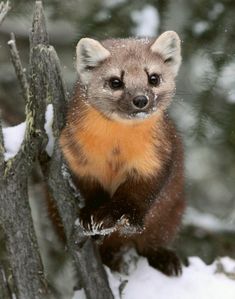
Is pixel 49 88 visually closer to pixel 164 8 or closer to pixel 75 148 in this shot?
pixel 75 148

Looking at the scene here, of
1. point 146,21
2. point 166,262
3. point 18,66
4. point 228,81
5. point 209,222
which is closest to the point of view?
point 18,66

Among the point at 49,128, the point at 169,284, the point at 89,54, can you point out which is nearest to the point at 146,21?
the point at 89,54

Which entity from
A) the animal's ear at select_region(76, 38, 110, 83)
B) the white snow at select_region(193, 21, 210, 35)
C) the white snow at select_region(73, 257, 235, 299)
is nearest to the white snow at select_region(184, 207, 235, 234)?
the white snow at select_region(73, 257, 235, 299)

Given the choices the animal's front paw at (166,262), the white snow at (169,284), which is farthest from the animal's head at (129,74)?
the animal's front paw at (166,262)

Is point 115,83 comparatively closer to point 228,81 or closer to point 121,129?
point 121,129

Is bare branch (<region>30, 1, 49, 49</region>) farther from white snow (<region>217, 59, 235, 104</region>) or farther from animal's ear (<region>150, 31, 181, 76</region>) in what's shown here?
white snow (<region>217, 59, 235, 104</region>)

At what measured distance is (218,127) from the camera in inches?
178

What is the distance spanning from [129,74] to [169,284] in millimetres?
1286

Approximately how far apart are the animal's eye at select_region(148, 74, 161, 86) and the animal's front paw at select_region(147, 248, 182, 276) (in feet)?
3.85

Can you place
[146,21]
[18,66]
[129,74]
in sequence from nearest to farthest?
1. [129,74]
2. [18,66]
3. [146,21]

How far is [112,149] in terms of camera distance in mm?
3525

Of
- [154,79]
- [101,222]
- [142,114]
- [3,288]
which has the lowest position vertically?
[3,288]

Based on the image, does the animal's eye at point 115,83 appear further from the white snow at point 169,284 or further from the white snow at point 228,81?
the white snow at point 228,81

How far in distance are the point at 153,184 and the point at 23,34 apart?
6.68 feet
